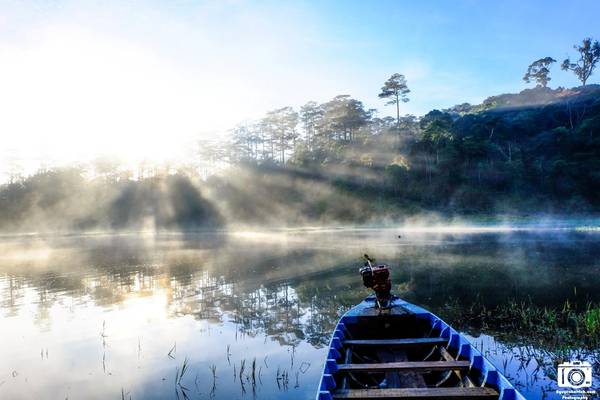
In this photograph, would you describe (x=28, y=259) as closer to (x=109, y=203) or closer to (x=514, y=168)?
(x=109, y=203)

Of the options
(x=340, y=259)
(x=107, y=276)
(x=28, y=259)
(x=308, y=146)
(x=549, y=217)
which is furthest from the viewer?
(x=308, y=146)

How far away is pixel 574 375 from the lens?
8180 mm

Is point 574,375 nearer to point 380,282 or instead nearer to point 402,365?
point 402,365

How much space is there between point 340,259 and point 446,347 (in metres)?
21.7

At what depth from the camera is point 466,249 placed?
33.8 meters

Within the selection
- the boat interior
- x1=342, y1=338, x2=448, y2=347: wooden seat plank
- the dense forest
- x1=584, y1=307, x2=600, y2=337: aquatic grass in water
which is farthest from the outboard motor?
the dense forest

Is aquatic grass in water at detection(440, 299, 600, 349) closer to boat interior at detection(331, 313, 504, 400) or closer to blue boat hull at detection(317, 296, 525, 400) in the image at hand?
blue boat hull at detection(317, 296, 525, 400)

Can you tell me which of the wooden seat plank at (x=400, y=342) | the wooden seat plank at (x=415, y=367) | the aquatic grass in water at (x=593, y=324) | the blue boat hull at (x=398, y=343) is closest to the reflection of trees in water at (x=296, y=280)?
the blue boat hull at (x=398, y=343)

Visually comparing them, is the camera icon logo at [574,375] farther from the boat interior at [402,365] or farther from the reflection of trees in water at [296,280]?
the reflection of trees in water at [296,280]

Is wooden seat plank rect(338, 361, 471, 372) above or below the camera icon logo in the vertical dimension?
→ above

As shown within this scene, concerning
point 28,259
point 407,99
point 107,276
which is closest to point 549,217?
point 407,99

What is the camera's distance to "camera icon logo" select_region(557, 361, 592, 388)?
7.85 metres

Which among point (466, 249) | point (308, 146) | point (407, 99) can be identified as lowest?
point (466, 249)

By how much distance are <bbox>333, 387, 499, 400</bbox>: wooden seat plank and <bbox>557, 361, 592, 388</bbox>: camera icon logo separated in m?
2.96
